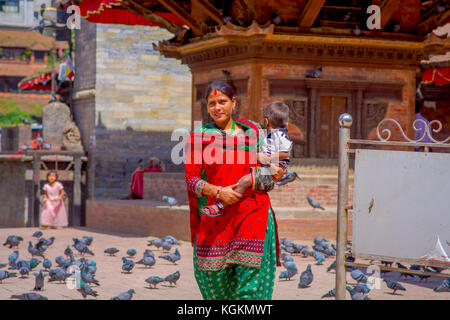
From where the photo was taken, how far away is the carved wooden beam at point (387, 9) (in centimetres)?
1565

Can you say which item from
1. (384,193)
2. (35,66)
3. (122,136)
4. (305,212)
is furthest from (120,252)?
(35,66)

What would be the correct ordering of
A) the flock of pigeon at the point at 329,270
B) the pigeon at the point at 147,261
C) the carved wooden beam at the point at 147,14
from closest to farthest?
the flock of pigeon at the point at 329,270
the pigeon at the point at 147,261
the carved wooden beam at the point at 147,14

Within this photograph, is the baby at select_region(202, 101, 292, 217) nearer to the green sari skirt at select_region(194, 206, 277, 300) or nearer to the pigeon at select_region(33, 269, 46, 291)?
the green sari skirt at select_region(194, 206, 277, 300)

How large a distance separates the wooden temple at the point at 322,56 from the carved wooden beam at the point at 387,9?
0.02m

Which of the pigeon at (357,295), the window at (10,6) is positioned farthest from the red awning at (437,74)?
the window at (10,6)

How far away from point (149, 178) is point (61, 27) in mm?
16337

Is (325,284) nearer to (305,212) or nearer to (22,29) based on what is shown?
(305,212)

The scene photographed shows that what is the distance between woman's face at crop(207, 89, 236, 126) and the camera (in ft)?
18.1

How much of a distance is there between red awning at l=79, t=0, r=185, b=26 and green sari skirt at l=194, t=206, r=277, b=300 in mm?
14029

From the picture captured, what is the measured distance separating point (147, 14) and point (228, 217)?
44.8 feet

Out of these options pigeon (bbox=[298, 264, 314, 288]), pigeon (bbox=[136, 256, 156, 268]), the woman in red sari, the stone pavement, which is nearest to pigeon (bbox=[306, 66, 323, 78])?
the stone pavement

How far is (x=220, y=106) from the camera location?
18.1 ft

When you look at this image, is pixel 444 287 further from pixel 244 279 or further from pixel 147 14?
pixel 147 14

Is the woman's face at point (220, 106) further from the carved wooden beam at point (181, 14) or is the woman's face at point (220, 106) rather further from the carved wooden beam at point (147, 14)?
the carved wooden beam at point (147, 14)
